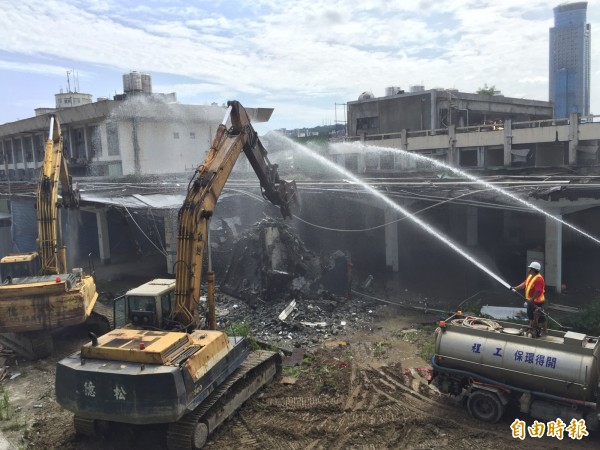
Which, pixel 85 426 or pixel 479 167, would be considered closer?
pixel 85 426

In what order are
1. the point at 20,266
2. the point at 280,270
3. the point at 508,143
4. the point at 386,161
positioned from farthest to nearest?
the point at 386,161
the point at 508,143
the point at 280,270
the point at 20,266

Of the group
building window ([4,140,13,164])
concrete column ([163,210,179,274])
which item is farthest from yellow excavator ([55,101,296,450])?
building window ([4,140,13,164])

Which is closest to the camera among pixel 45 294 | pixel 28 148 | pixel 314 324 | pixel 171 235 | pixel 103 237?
pixel 45 294

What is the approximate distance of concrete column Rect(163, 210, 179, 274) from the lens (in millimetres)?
23017

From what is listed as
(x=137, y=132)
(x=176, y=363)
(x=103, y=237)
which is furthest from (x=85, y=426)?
(x=137, y=132)

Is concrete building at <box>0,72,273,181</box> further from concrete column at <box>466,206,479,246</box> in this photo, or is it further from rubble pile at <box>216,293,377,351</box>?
concrete column at <box>466,206,479,246</box>

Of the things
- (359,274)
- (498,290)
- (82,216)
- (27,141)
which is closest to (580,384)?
(498,290)

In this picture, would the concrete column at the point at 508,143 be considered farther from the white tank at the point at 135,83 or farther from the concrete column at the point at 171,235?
the white tank at the point at 135,83

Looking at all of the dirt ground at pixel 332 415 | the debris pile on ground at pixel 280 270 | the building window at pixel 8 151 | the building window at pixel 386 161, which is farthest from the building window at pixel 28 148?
the dirt ground at pixel 332 415

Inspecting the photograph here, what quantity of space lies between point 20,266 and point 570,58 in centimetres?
11139

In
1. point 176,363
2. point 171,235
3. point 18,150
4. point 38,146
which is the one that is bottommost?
point 176,363

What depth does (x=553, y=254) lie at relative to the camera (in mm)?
17297

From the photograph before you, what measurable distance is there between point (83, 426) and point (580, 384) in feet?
29.1

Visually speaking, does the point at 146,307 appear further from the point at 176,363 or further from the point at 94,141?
the point at 94,141
